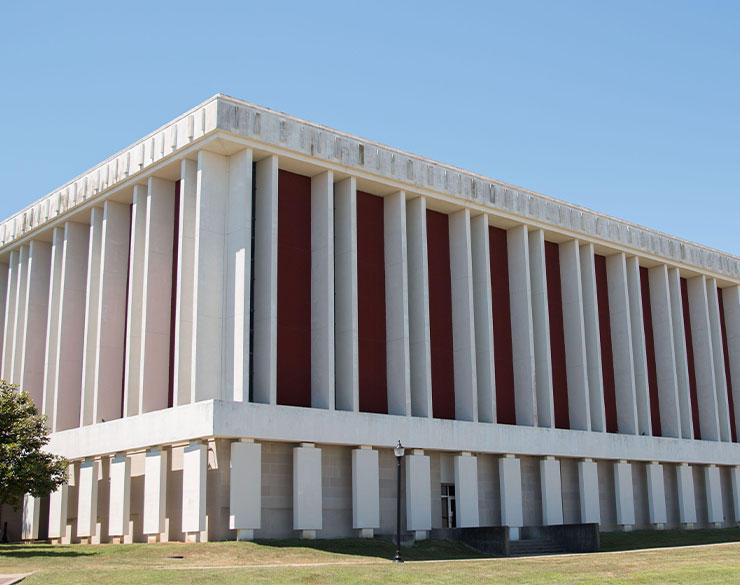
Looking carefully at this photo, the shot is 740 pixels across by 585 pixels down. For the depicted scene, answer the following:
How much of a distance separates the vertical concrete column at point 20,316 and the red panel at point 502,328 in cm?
2594

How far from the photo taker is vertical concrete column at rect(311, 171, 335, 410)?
39.4 m

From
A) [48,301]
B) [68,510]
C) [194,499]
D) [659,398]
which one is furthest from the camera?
[659,398]

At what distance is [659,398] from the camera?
56594 millimetres

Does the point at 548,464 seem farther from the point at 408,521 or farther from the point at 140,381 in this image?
the point at 140,381

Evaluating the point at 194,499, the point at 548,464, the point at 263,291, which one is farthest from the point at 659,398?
the point at 194,499

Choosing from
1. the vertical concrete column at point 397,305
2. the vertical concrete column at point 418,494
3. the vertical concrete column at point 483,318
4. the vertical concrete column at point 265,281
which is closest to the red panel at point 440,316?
the vertical concrete column at point 483,318

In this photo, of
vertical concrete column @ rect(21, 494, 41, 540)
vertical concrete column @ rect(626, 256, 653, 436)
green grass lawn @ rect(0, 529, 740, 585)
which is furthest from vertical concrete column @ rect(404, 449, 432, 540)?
vertical concrete column @ rect(626, 256, 653, 436)

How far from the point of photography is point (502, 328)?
160ft

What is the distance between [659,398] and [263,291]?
29376 millimetres

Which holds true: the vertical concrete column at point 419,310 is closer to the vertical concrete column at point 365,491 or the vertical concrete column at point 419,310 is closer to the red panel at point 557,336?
the vertical concrete column at point 365,491

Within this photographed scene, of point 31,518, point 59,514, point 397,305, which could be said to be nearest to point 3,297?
point 31,518

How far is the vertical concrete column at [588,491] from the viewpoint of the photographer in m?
47.5

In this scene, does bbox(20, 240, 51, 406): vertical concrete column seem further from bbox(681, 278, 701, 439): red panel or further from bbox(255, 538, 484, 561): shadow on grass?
bbox(681, 278, 701, 439): red panel

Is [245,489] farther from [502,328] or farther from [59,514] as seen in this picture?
[502,328]
